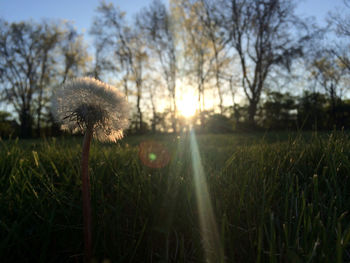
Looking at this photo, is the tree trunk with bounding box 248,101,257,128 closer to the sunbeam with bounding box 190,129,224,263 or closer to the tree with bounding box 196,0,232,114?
the tree with bounding box 196,0,232,114

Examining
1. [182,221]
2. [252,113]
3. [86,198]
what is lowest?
[182,221]

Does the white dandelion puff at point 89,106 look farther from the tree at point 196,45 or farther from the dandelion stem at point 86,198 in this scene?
the tree at point 196,45

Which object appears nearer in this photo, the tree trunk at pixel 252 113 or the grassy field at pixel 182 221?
the grassy field at pixel 182 221

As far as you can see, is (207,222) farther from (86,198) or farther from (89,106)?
(89,106)

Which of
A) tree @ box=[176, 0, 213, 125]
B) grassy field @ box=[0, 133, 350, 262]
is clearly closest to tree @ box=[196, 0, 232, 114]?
tree @ box=[176, 0, 213, 125]

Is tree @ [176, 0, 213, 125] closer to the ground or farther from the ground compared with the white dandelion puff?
farther from the ground

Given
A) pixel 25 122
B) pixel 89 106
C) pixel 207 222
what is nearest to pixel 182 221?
pixel 207 222

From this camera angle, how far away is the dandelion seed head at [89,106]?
37.0 inches

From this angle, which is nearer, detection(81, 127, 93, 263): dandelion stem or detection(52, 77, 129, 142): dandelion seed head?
detection(81, 127, 93, 263): dandelion stem

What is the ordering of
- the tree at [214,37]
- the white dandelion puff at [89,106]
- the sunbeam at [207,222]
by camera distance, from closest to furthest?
1. the white dandelion puff at [89,106]
2. the sunbeam at [207,222]
3. the tree at [214,37]

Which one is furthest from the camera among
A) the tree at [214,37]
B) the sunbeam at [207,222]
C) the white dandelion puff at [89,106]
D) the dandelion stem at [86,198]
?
the tree at [214,37]

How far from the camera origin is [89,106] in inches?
37.2

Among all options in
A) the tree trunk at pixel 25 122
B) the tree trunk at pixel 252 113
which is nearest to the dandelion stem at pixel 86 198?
the tree trunk at pixel 252 113

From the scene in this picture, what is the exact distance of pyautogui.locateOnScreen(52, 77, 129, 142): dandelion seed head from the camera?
0.94 meters
